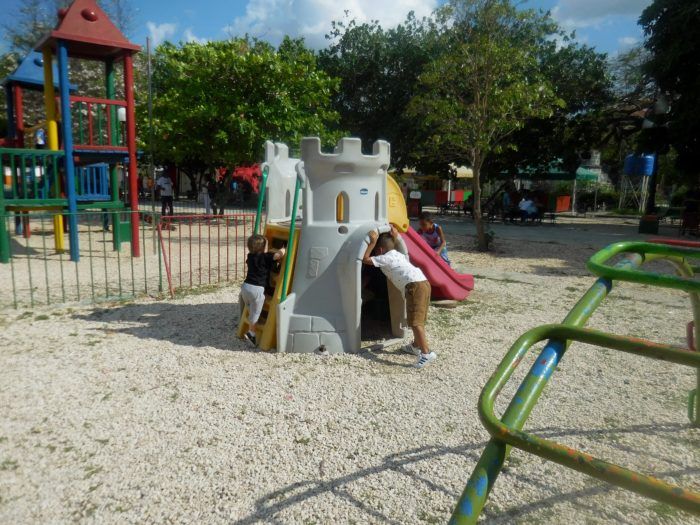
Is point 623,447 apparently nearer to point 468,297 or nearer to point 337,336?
point 337,336

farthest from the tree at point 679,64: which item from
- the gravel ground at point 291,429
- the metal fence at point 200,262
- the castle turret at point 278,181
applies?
the castle turret at point 278,181

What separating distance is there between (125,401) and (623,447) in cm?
356

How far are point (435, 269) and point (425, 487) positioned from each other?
4.48 meters

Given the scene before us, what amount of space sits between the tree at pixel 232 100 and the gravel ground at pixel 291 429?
9.22m

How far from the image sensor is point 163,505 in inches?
109

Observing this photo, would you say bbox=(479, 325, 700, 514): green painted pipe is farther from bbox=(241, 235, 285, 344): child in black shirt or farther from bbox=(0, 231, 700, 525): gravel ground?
bbox=(241, 235, 285, 344): child in black shirt

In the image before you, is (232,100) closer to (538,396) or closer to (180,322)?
(180,322)

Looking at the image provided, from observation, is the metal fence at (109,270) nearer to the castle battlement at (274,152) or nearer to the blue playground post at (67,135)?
the blue playground post at (67,135)

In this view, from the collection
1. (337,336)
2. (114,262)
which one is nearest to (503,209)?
(114,262)

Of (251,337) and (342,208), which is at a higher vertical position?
(342,208)

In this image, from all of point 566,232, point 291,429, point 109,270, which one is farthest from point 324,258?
point 566,232

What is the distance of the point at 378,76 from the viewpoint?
24.6m

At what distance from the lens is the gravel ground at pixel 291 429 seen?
2801mm

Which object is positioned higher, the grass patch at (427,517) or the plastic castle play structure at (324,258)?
the plastic castle play structure at (324,258)
